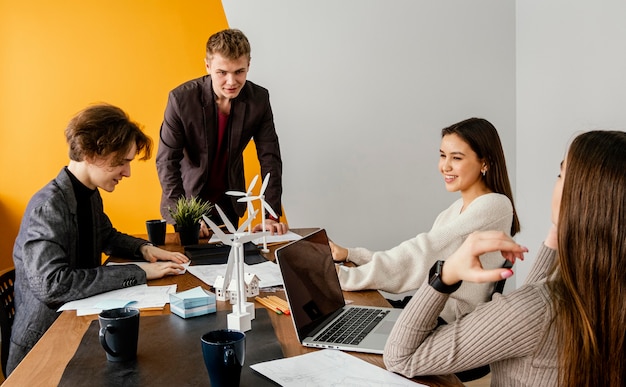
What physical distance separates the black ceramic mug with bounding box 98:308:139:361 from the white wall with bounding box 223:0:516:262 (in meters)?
2.61

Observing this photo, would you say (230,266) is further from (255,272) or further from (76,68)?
(76,68)

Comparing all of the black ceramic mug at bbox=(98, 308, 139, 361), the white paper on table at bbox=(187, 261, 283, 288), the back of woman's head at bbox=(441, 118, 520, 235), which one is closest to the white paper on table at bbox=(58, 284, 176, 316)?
the white paper on table at bbox=(187, 261, 283, 288)

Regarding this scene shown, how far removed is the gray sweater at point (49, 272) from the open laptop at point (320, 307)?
593 millimetres

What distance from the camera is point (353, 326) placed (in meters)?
1.35

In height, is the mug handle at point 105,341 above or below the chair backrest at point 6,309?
above

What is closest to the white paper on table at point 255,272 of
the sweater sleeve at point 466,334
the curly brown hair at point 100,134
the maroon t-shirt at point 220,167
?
the curly brown hair at point 100,134

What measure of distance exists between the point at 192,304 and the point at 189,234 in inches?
36.8

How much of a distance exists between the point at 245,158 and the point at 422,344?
2.74m

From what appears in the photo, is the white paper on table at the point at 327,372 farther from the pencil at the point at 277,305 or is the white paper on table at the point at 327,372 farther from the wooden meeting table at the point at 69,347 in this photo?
the pencil at the point at 277,305

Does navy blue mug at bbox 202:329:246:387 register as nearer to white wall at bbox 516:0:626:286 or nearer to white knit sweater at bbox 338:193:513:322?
white knit sweater at bbox 338:193:513:322

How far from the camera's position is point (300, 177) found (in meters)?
3.76

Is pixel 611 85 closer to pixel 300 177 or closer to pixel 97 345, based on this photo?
pixel 300 177

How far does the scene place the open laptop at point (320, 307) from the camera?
4.12ft

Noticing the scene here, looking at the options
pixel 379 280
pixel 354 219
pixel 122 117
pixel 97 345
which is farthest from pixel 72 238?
pixel 354 219
